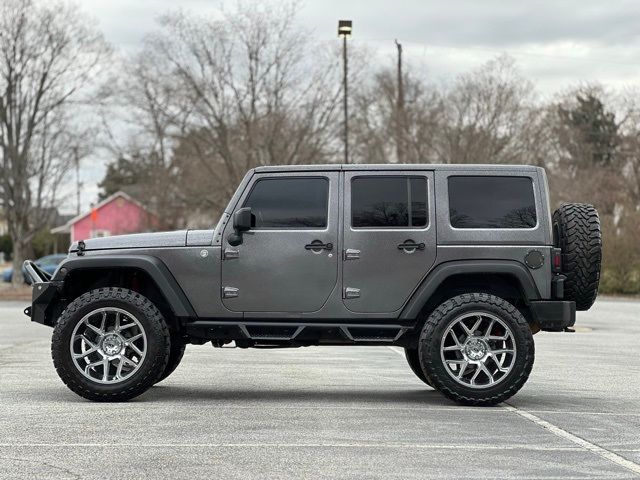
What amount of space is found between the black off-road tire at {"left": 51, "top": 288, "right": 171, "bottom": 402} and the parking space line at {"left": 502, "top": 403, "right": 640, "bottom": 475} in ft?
9.90

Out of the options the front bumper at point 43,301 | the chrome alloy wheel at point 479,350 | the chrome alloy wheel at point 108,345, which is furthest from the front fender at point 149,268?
the chrome alloy wheel at point 479,350

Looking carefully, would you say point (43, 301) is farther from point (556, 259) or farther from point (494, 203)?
point (556, 259)

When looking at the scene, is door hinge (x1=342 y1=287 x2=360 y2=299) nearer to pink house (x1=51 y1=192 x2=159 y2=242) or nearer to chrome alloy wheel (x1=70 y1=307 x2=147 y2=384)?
chrome alloy wheel (x1=70 y1=307 x2=147 y2=384)

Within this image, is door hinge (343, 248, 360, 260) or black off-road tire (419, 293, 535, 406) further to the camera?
door hinge (343, 248, 360, 260)

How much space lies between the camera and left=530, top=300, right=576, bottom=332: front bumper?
10.9 metres

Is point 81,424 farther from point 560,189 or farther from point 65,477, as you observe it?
point 560,189

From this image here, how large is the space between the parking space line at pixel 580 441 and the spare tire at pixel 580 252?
1.18m

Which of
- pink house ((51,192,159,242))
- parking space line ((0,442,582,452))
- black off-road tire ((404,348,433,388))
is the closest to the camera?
parking space line ((0,442,582,452))

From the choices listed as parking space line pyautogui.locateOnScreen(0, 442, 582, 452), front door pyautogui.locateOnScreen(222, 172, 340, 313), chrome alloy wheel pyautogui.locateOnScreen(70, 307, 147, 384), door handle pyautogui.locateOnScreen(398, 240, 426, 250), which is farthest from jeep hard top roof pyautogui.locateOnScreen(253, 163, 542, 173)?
parking space line pyautogui.locateOnScreen(0, 442, 582, 452)

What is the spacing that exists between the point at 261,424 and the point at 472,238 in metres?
2.70

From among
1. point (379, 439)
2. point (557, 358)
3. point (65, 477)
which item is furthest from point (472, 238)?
point (557, 358)

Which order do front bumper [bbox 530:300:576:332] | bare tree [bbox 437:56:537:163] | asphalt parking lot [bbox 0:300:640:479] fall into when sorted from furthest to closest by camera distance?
bare tree [bbox 437:56:537:163]
front bumper [bbox 530:300:576:332]
asphalt parking lot [bbox 0:300:640:479]

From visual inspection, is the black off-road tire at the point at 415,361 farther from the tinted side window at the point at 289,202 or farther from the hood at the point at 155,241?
the hood at the point at 155,241

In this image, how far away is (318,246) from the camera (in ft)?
36.2
